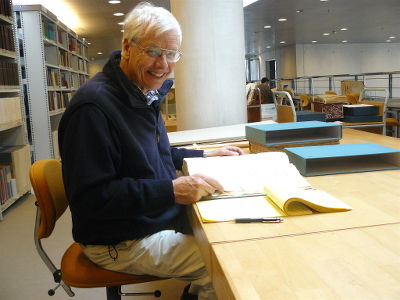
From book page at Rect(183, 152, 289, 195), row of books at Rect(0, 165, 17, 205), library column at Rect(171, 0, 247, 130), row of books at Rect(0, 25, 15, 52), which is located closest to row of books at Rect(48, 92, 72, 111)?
row of books at Rect(0, 25, 15, 52)

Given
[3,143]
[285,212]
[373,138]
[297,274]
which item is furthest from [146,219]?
[3,143]

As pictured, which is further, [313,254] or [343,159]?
[343,159]

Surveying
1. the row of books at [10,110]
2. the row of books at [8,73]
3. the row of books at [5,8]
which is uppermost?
the row of books at [5,8]

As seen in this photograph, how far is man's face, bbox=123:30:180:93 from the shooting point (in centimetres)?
126

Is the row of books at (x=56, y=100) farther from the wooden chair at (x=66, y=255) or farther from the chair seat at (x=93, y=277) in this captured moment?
the chair seat at (x=93, y=277)

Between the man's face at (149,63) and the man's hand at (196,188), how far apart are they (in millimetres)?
415

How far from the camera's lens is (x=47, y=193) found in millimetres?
1373

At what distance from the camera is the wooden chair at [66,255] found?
1284mm

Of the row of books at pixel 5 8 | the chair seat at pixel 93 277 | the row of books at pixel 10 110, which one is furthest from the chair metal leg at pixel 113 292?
the row of books at pixel 5 8

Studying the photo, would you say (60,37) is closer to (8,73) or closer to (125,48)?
(8,73)

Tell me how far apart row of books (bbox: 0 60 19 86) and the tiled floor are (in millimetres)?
1214

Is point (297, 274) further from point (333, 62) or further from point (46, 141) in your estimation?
point (333, 62)

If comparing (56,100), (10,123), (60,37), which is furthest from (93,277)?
(60,37)

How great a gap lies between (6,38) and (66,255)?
3.21 metres
